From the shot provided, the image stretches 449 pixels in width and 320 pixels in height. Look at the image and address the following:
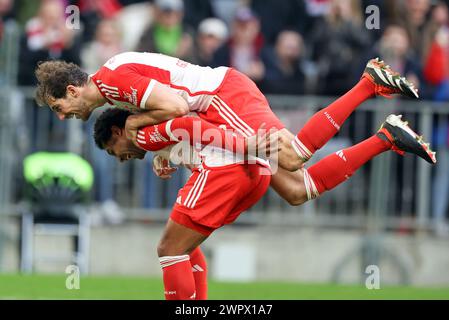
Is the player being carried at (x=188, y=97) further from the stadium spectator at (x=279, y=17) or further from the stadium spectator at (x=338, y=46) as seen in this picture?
the stadium spectator at (x=279, y=17)

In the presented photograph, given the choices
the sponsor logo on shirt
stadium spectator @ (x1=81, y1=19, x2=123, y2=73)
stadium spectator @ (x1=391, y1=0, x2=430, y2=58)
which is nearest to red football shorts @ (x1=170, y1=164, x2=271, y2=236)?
the sponsor logo on shirt

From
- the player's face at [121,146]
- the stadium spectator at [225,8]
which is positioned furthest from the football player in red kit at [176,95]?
the stadium spectator at [225,8]

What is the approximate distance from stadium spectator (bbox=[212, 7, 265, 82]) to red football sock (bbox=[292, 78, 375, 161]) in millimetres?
6300

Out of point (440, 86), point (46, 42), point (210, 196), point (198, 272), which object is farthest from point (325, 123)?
point (440, 86)

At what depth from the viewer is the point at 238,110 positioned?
30.6 ft

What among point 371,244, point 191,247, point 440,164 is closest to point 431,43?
point 440,164

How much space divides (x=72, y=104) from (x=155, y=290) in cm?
364

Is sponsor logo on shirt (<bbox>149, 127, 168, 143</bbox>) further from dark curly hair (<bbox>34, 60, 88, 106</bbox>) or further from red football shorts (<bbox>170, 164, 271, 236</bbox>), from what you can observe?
dark curly hair (<bbox>34, 60, 88, 106</bbox>)

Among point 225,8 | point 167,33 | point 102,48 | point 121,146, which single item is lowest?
point 121,146

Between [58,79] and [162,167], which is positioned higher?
[58,79]

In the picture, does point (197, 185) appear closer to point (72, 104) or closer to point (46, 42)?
point (72, 104)

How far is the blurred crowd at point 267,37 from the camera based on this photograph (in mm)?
15766

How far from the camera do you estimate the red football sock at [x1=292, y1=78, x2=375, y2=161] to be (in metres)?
9.36

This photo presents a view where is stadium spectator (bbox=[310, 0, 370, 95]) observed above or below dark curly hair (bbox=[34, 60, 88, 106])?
above
